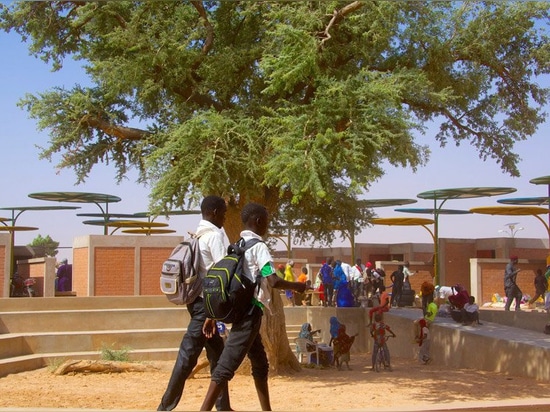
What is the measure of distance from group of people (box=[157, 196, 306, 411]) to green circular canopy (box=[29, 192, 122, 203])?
713 inches

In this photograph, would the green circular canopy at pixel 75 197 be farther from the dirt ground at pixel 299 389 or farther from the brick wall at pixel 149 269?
the dirt ground at pixel 299 389

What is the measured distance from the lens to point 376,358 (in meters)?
13.5

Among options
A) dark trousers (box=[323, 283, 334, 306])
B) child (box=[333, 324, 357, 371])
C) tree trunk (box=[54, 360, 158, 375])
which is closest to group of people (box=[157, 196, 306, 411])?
tree trunk (box=[54, 360, 158, 375])

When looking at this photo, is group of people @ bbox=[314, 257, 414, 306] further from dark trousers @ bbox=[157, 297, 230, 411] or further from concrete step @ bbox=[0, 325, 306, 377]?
dark trousers @ bbox=[157, 297, 230, 411]

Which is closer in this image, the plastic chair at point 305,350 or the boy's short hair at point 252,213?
the boy's short hair at point 252,213

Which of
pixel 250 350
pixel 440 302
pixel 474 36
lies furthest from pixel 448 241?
pixel 250 350

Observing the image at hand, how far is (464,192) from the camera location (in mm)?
25812

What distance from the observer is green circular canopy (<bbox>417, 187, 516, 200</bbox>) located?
25127 millimetres

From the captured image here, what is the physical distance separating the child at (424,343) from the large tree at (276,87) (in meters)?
3.24

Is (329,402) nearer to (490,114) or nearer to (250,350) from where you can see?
(250,350)

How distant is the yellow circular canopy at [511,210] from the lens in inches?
1051

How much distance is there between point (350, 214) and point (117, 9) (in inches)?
227

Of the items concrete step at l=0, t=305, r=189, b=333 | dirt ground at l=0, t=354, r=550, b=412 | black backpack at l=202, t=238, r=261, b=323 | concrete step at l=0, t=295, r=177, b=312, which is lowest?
dirt ground at l=0, t=354, r=550, b=412

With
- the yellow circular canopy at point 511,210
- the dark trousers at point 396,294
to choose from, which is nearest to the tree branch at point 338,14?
the dark trousers at point 396,294
